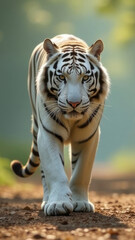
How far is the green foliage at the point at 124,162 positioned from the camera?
21.8 metres

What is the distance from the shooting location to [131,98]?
34.4m

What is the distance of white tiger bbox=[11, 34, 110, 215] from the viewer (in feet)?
14.6

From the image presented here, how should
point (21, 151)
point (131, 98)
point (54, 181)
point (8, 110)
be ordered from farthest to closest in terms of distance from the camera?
point (131, 98), point (8, 110), point (21, 151), point (54, 181)

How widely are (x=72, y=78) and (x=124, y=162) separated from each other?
62.9 feet

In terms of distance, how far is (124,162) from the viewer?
23.4 meters

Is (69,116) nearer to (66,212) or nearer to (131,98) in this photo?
(66,212)

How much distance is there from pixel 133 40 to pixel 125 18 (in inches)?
56.0

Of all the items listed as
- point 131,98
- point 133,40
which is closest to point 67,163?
point 133,40

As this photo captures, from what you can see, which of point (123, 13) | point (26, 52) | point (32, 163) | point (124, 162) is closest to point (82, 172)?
point (32, 163)

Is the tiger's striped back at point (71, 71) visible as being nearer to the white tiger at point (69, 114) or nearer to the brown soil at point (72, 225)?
the white tiger at point (69, 114)

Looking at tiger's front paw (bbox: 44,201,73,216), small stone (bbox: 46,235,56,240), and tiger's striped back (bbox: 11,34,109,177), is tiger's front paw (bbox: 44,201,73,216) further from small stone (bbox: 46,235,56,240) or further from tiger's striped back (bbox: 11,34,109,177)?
small stone (bbox: 46,235,56,240)

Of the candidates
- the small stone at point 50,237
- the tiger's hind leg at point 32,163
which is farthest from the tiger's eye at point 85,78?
the small stone at point 50,237

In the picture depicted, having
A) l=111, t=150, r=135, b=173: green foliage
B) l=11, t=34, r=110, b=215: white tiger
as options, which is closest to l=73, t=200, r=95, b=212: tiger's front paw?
l=11, t=34, r=110, b=215: white tiger

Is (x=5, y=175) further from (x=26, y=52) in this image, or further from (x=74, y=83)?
(x=26, y=52)
